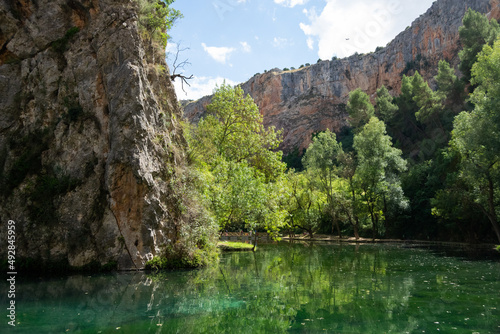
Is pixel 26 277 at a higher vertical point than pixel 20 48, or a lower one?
lower

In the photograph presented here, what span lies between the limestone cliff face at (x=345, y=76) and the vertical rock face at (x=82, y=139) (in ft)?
262

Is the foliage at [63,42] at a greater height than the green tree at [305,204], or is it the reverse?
the foliage at [63,42]

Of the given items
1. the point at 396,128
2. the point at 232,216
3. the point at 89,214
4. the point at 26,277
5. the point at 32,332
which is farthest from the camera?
the point at 396,128

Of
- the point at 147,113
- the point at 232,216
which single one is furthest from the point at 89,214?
the point at 232,216

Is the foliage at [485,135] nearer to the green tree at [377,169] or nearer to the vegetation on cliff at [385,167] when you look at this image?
the vegetation on cliff at [385,167]

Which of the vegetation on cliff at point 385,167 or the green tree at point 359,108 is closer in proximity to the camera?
the vegetation on cliff at point 385,167

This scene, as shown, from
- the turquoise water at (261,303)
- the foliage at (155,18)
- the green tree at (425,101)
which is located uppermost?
the green tree at (425,101)

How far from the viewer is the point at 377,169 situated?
41.3 meters

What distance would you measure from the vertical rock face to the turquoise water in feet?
7.53

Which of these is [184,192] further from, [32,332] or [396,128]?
[396,128]

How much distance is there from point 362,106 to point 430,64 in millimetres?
33768

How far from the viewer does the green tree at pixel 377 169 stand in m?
41.2

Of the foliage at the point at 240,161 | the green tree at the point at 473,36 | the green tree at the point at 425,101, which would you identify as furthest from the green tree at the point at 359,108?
the foliage at the point at 240,161

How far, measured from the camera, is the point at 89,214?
15078mm
